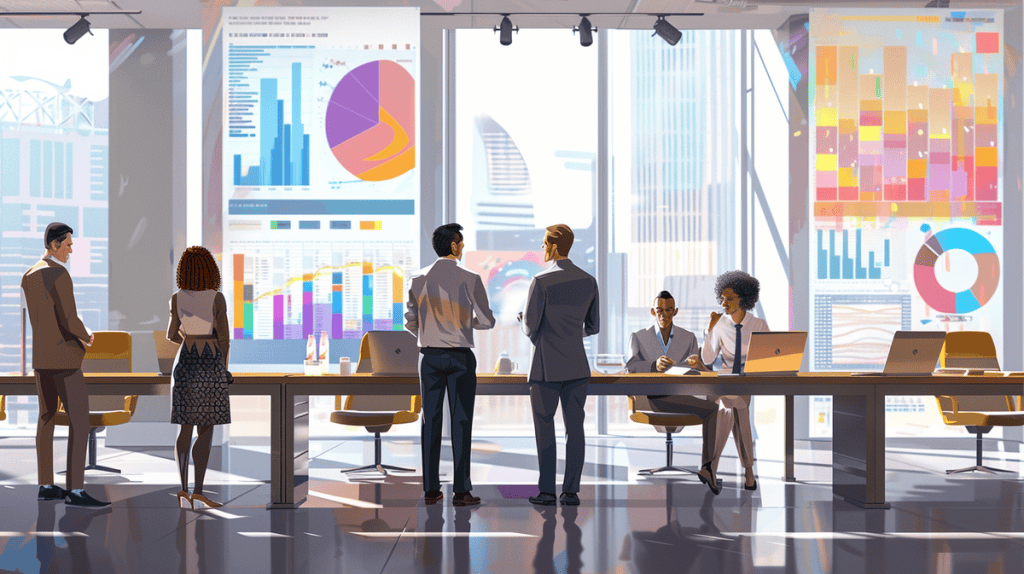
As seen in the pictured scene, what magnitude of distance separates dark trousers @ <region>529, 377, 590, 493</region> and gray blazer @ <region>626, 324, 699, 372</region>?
110 centimetres

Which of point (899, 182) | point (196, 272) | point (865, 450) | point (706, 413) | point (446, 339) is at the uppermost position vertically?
point (899, 182)

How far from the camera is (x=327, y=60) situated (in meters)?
7.10

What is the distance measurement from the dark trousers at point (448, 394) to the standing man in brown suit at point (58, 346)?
6.53 feet

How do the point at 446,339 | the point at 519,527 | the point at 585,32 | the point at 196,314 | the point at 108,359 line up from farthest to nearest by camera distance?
the point at 585,32, the point at 108,359, the point at 446,339, the point at 196,314, the point at 519,527

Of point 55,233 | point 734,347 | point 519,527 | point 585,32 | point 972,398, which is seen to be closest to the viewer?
point 519,527

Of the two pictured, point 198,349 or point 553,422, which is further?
point 553,422

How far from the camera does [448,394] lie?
416cm

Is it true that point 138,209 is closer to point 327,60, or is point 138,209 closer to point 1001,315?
point 327,60

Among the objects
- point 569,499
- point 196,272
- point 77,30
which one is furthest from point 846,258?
point 77,30

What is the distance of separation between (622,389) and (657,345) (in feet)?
3.53

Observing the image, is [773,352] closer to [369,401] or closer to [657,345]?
[657,345]

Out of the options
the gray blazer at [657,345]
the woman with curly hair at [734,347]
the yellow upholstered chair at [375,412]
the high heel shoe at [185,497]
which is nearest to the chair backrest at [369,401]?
the yellow upholstered chair at [375,412]

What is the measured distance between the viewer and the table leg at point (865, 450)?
436 cm

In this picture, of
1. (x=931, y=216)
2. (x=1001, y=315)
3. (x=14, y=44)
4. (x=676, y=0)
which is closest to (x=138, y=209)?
(x=14, y=44)
